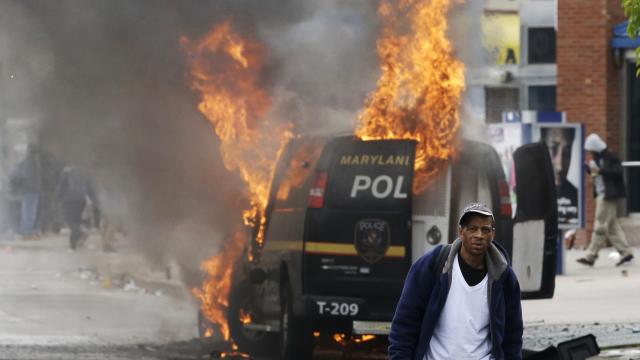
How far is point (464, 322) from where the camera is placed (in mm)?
5664

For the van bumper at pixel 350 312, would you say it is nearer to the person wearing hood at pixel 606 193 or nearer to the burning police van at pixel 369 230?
the burning police van at pixel 369 230

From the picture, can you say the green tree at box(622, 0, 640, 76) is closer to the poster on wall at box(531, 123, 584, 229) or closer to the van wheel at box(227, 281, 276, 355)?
the van wheel at box(227, 281, 276, 355)

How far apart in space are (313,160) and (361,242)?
694mm

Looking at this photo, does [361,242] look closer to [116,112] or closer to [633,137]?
[116,112]

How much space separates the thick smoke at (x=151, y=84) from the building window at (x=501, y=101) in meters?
10.4

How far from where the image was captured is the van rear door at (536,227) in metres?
11.3

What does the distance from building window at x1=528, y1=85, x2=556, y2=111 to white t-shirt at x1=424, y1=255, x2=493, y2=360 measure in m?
23.6

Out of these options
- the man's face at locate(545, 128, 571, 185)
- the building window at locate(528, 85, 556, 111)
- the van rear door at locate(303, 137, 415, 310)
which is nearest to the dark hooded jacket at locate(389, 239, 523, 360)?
the van rear door at locate(303, 137, 415, 310)

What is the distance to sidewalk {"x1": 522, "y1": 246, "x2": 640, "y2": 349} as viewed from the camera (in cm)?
1282

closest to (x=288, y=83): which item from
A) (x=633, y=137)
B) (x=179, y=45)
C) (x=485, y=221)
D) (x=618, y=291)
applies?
(x=179, y=45)

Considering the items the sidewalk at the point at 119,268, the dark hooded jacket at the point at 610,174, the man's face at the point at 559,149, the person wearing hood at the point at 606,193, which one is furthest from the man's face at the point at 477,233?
the dark hooded jacket at the point at 610,174

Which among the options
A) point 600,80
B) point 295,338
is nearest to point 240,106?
point 295,338

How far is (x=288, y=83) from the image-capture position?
1304 centimetres

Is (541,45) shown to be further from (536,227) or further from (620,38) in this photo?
(536,227)
